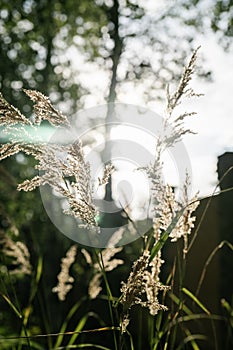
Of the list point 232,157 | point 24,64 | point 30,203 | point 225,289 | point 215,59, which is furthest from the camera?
point 24,64

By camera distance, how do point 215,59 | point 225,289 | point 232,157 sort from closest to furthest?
point 225,289 → point 232,157 → point 215,59

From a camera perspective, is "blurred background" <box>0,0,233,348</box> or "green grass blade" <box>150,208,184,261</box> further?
"blurred background" <box>0,0,233,348</box>

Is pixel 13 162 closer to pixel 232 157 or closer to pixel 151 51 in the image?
pixel 151 51

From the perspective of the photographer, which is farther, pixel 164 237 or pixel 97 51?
pixel 97 51

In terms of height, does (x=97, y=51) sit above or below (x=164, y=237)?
above

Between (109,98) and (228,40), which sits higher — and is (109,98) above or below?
below

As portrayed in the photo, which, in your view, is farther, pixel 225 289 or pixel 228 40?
pixel 228 40

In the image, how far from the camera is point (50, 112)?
116 cm

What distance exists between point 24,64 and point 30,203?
2.93m

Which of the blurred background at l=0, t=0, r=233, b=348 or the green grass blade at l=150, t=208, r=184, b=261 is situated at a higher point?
the blurred background at l=0, t=0, r=233, b=348

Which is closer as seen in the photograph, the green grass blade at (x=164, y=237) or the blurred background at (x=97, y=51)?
the green grass blade at (x=164, y=237)

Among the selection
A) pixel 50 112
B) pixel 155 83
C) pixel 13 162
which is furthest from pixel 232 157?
pixel 13 162

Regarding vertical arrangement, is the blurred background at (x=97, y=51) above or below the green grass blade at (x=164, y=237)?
above

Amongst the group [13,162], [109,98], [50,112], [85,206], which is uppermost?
[109,98]
